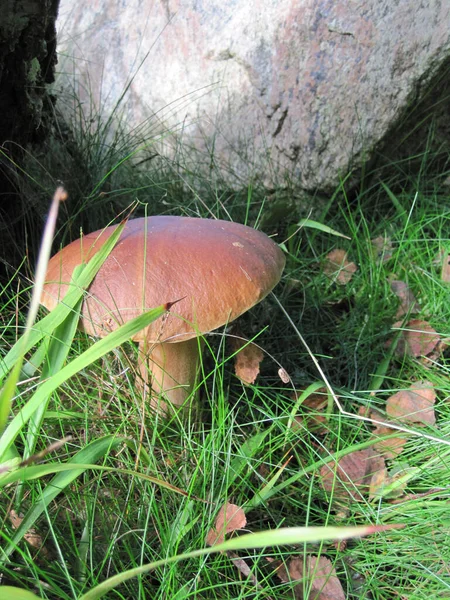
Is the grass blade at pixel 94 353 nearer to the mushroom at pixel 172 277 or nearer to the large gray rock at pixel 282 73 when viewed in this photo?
the mushroom at pixel 172 277

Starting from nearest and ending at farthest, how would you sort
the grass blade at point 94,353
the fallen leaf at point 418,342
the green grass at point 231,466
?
1. the grass blade at point 94,353
2. the green grass at point 231,466
3. the fallen leaf at point 418,342

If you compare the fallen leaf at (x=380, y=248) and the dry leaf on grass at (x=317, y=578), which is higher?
the fallen leaf at (x=380, y=248)

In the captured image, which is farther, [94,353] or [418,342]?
[418,342]

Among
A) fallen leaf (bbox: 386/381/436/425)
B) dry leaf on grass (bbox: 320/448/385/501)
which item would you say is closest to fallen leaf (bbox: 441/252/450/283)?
fallen leaf (bbox: 386/381/436/425)

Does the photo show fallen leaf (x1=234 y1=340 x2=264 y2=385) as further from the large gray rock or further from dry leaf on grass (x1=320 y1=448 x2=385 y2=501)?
the large gray rock

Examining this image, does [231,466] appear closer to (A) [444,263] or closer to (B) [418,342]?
(B) [418,342]

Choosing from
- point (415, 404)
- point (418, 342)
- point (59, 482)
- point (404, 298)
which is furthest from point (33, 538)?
point (404, 298)

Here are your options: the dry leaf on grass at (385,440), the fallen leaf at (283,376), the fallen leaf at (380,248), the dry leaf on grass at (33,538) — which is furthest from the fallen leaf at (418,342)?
the dry leaf on grass at (33,538)

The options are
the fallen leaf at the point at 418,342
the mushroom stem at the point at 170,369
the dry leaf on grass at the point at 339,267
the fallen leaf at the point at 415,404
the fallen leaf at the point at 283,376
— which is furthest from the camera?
the dry leaf on grass at the point at 339,267
